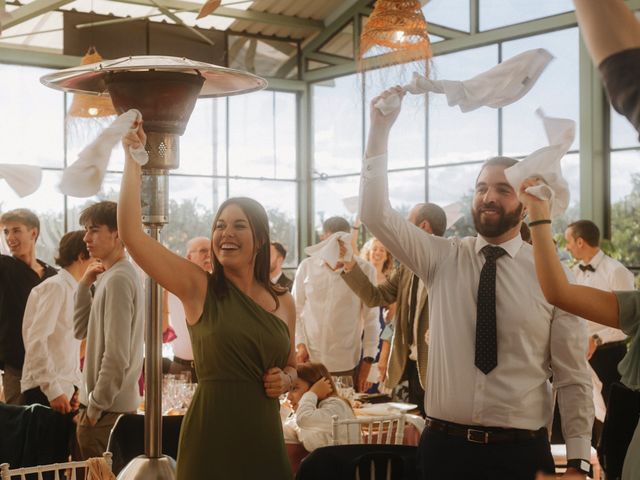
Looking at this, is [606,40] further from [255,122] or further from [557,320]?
[255,122]

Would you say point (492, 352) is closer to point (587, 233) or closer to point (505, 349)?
point (505, 349)

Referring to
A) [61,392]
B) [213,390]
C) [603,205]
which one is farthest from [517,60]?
[603,205]

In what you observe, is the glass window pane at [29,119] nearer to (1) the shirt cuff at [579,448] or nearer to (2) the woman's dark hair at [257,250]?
(2) the woman's dark hair at [257,250]

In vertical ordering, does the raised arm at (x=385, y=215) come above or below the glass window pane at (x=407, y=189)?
below

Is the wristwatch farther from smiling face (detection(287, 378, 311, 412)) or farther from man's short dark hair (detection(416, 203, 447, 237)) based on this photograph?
man's short dark hair (detection(416, 203, 447, 237))

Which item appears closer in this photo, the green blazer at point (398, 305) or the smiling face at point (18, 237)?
the green blazer at point (398, 305)

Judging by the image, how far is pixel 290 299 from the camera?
267 cm

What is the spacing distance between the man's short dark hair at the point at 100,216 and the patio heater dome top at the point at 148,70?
1248 millimetres

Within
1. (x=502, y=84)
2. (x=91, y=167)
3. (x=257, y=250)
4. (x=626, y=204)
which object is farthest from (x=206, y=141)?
(x=502, y=84)

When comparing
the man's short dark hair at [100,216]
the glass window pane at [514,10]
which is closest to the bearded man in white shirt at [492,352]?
the man's short dark hair at [100,216]

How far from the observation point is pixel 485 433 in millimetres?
2279

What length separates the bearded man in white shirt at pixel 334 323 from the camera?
6309mm

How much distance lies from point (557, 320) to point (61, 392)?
247 cm

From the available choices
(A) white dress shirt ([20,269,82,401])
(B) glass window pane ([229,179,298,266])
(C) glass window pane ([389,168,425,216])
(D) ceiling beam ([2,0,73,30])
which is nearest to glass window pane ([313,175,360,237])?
(B) glass window pane ([229,179,298,266])
